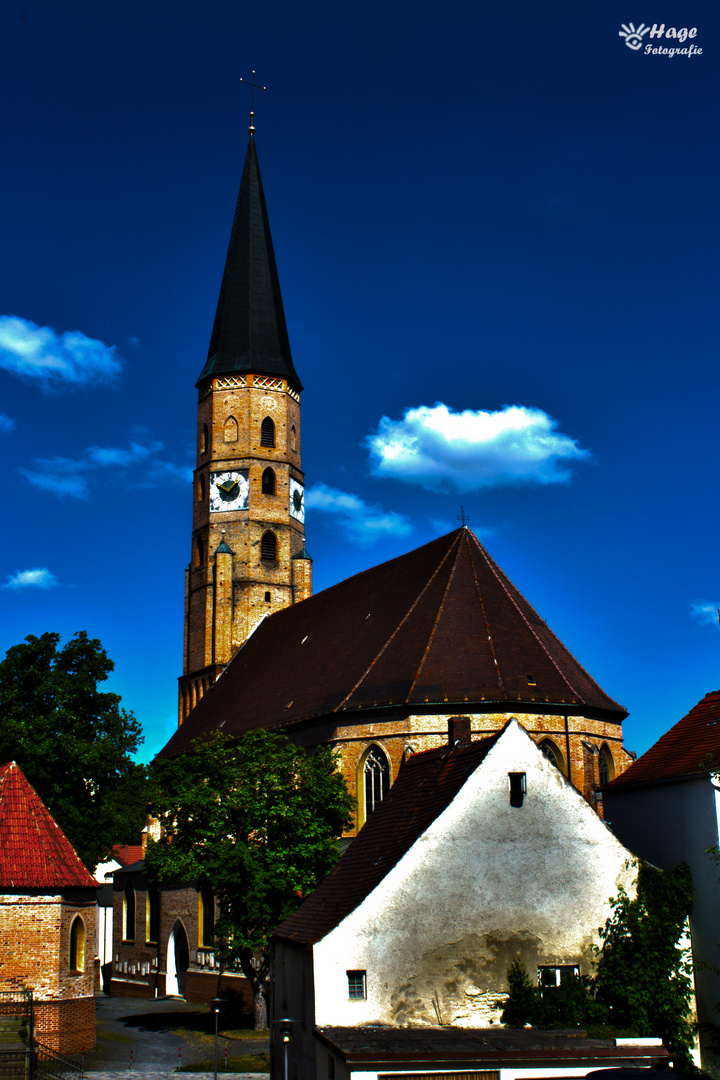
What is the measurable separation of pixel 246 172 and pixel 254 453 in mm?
16028

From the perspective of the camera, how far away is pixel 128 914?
1796 inches

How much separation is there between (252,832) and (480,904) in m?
10.3

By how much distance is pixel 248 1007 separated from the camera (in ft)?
108

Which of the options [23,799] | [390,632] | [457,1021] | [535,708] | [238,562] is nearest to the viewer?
[457,1021]

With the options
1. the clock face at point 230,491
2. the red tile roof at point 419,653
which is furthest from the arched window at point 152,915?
the clock face at point 230,491

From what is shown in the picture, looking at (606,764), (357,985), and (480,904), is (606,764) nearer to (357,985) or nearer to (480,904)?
(480,904)

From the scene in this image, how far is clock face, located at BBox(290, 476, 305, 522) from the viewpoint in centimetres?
5053

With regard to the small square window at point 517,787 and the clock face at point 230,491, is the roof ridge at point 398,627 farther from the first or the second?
the clock face at point 230,491

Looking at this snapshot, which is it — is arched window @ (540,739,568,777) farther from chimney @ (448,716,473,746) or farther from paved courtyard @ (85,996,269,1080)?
paved courtyard @ (85,996,269,1080)

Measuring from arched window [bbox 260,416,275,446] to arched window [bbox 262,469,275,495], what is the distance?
55.3 inches

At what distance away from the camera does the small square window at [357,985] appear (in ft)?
57.4

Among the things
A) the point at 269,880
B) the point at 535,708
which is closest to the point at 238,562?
the point at 535,708

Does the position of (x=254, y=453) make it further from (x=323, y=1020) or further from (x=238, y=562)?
(x=323, y=1020)

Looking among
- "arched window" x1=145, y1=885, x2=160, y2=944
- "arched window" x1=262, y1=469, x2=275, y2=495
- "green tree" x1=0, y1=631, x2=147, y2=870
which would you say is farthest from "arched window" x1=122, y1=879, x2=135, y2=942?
"arched window" x1=262, y1=469, x2=275, y2=495
